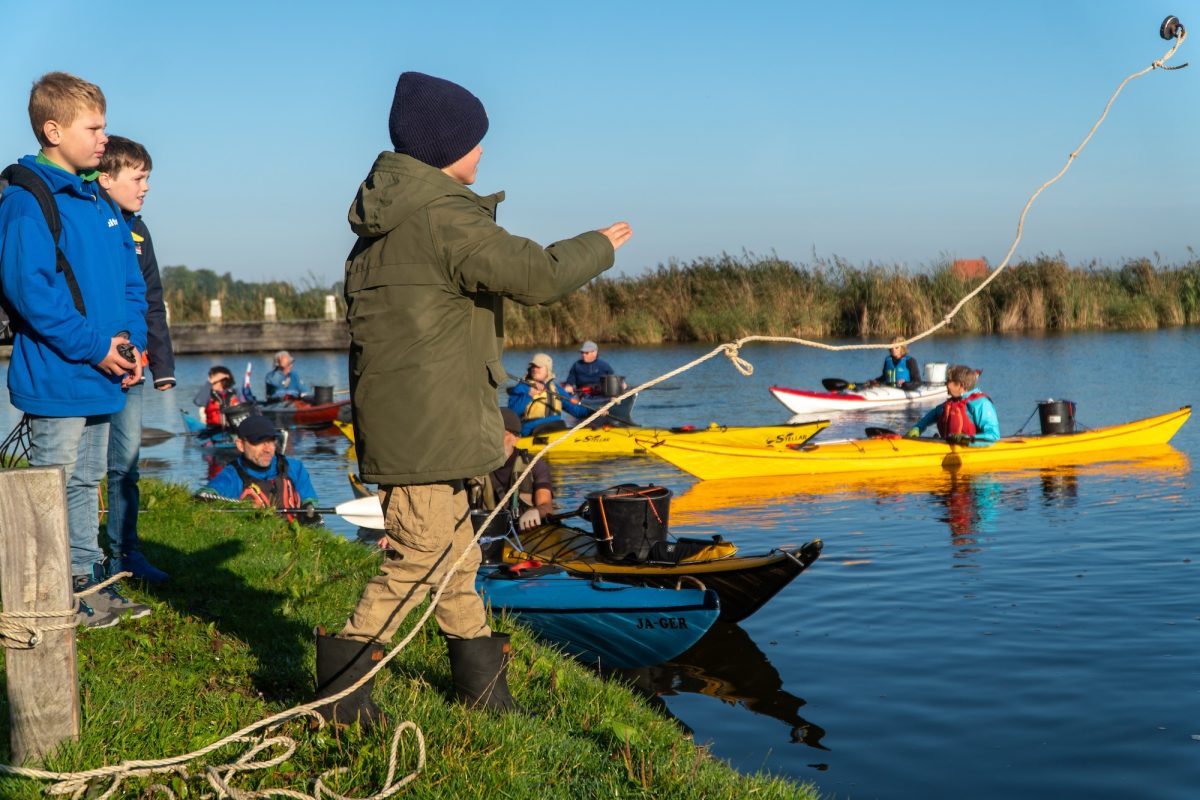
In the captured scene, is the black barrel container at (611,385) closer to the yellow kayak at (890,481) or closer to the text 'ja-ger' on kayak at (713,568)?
the yellow kayak at (890,481)

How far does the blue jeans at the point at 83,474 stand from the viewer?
455cm

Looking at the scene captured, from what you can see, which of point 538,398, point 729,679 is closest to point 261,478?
point 729,679

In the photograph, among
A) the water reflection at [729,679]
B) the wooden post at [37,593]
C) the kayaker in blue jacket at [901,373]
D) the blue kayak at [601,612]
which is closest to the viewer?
the wooden post at [37,593]

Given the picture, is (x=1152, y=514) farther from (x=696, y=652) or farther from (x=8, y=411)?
(x=8, y=411)

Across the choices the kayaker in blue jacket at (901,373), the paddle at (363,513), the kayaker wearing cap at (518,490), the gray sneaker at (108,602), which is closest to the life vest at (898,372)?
the kayaker in blue jacket at (901,373)

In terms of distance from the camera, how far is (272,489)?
9.21 meters

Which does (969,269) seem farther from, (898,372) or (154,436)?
(154,436)

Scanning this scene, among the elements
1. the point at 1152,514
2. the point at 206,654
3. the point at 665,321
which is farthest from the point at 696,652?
the point at 665,321

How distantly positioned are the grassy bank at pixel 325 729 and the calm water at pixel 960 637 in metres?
1.53

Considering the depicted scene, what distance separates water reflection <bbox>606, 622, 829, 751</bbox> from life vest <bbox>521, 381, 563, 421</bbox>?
8857 millimetres

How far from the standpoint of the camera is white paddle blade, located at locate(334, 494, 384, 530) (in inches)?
396

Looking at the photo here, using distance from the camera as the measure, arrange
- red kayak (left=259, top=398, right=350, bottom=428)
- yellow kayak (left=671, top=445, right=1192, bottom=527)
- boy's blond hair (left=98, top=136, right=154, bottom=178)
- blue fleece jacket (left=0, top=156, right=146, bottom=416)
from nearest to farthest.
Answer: blue fleece jacket (left=0, top=156, right=146, bottom=416)
boy's blond hair (left=98, top=136, right=154, bottom=178)
yellow kayak (left=671, top=445, right=1192, bottom=527)
red kayak (left=259, top=398, right=350, bottom=428)

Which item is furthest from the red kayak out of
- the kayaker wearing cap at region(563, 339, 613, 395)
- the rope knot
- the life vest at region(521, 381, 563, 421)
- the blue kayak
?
the rope knot

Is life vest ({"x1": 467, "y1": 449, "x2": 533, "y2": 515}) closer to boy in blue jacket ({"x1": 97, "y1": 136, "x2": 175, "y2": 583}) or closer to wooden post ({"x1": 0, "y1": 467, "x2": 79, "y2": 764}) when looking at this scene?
boy in blue jacket ({"x1": 97, "y1": 136, "x2": 175, "y2": 583})
